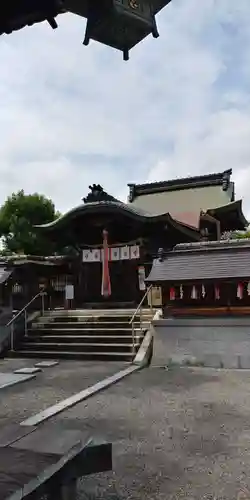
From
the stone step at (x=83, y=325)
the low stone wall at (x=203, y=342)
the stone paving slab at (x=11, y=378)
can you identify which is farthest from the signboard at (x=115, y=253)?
the stone paving slab at (x=11, y=378)

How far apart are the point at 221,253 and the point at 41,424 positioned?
24.9 ft

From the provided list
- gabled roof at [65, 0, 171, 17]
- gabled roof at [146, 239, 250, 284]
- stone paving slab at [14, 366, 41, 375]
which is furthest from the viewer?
gabled roof at [146, 239, 250, 284]

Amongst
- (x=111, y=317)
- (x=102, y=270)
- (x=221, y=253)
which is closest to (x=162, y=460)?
(x=221, y=253)

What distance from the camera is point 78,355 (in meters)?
12.7

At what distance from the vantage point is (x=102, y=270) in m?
18.2

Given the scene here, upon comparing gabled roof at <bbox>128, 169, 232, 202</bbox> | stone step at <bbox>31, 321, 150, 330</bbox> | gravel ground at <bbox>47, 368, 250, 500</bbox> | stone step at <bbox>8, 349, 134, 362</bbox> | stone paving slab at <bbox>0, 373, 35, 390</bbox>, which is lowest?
gravel ground at <bbox>47, 368, 250, 500</bbox>

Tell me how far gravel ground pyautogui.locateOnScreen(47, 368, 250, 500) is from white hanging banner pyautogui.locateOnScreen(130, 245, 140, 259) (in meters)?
7.93

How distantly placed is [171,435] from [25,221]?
932 inches

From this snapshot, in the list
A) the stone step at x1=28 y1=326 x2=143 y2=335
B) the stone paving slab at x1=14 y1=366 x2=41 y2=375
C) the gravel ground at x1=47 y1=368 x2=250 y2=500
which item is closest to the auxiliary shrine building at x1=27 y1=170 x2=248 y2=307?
the stone step at x1=28 y1=326 x2=143 y2=335

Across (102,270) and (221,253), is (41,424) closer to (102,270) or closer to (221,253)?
(221,253)

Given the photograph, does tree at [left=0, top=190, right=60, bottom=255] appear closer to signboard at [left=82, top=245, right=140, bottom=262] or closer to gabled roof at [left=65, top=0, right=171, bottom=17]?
signboard at [left=82, top=245, right=140, bottom=262]

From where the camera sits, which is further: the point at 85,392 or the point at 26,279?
the point at 26,279

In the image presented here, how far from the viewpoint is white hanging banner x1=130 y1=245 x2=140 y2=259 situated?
17359 mm

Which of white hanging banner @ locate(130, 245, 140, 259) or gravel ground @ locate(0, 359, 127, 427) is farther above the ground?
white hanging banner @ locate(130, 245, 140, 259)
